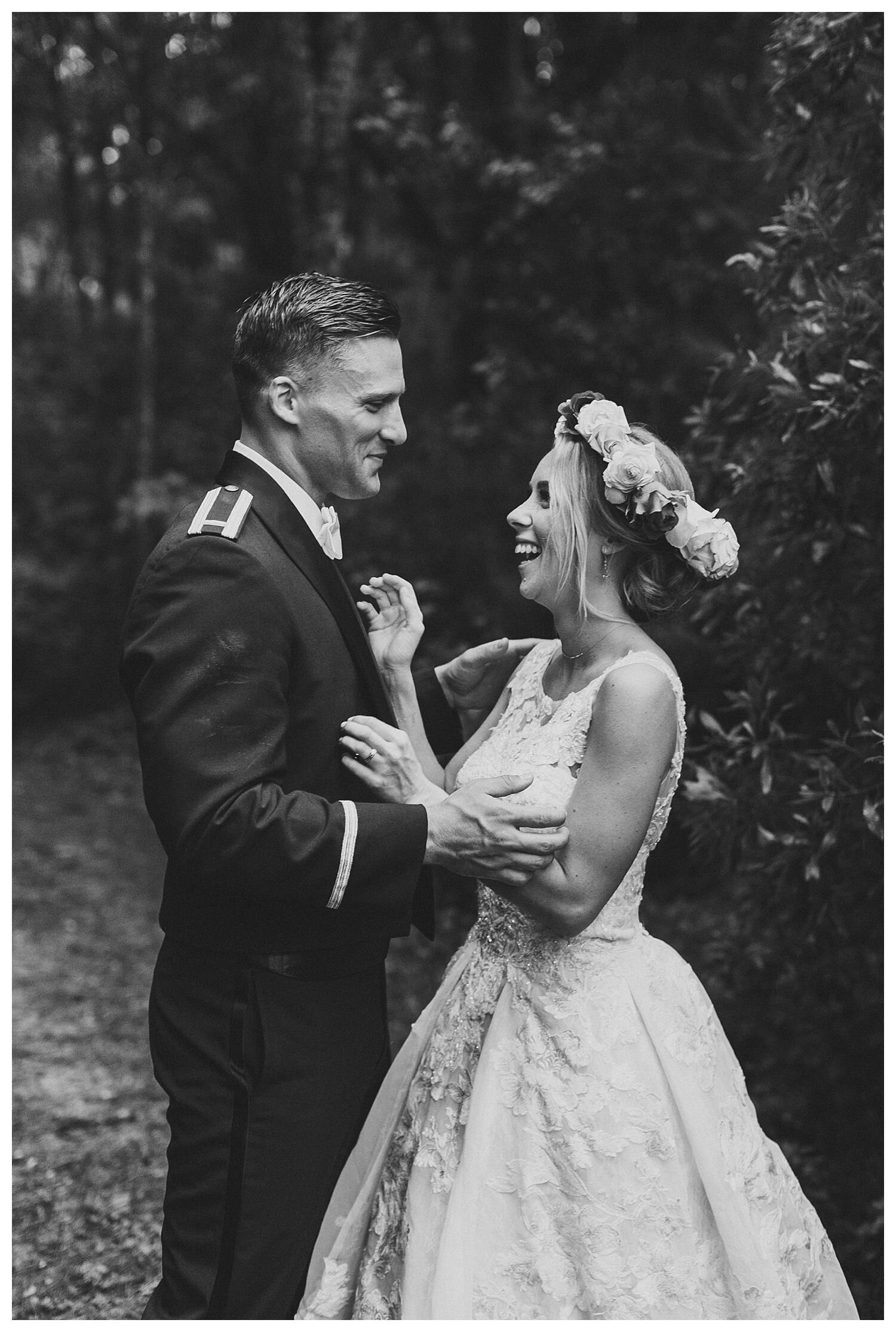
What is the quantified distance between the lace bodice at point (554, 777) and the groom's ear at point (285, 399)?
85 cm

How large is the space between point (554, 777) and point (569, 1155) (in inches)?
30.2

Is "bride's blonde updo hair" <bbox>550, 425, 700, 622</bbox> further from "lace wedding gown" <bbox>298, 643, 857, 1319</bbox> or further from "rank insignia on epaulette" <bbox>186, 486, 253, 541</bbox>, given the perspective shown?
"rank insignia on epaulette" <bbox>186, 486, 253, 541</bbox>

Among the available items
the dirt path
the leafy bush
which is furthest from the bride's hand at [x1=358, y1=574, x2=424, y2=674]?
the dirt path

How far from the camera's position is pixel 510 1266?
94.3 inches

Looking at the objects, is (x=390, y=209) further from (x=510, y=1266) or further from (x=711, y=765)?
(x=510, y=1266)

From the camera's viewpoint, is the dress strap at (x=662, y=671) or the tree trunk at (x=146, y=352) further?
the tree trunk at (x=146, y=352)

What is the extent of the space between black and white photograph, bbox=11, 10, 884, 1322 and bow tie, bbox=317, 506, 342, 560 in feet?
0.04

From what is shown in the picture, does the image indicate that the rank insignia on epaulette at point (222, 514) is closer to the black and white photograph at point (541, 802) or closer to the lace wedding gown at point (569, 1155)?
the black and white photograph at point (541, 802)

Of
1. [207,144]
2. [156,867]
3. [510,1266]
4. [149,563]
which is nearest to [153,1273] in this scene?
[510,1266]

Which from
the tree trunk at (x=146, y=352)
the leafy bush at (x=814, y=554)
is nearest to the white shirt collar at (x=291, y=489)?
the leafy bush at (x=814, y=554)

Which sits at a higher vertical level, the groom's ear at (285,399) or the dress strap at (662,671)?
the groom's ear at (285,399)

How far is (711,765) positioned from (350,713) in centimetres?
148

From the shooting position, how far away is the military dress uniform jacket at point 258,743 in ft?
7.06

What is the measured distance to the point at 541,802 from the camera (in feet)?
8.06
